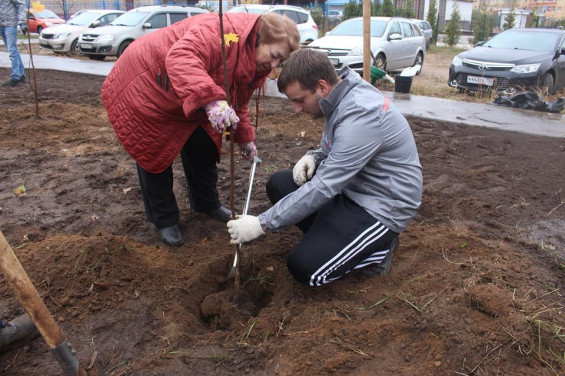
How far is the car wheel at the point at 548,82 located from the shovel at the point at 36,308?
9.50m

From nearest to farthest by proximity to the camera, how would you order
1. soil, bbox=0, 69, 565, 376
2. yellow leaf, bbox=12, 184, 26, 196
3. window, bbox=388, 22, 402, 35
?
soil, bbox=0, 69, 565, 376 < yellow leaf, bbox=12, 184, 26, 196 < window, bbox=388, 22, 402, 35

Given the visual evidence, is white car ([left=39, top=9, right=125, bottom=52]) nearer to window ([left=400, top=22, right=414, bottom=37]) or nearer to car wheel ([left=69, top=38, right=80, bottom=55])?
car wheel ([left=69, top=38, right=80, bottom=55])

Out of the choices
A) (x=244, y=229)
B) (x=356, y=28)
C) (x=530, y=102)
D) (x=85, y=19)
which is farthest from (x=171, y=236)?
(x=85, y=19)

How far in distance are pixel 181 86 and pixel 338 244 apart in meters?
1.12

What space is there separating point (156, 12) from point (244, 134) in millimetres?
10964

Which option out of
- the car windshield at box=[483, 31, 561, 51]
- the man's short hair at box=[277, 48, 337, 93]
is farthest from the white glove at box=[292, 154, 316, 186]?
the car windshield at box=[483, 31, 561, 51]

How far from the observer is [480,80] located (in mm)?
9125

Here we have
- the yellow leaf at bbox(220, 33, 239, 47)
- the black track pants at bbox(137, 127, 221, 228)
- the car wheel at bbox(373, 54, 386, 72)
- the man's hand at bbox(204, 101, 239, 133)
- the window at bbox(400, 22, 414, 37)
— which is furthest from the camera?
the window at bbox(400, 22, 414, 37)

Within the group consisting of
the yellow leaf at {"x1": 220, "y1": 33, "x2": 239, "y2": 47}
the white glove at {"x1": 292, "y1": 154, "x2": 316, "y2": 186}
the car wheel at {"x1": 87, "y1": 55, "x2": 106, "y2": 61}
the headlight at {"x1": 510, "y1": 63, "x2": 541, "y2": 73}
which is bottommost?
the car wheel at {"x1": 87, "y1": 55, "x2": 106, "y2": 61}

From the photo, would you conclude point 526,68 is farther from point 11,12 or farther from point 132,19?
point 132,19

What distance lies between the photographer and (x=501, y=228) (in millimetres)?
Result: 3139

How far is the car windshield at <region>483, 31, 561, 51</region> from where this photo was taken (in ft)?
30.2

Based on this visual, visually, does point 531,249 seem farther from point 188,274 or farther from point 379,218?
point 188,274

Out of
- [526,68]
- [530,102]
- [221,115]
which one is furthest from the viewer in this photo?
[526,68]
